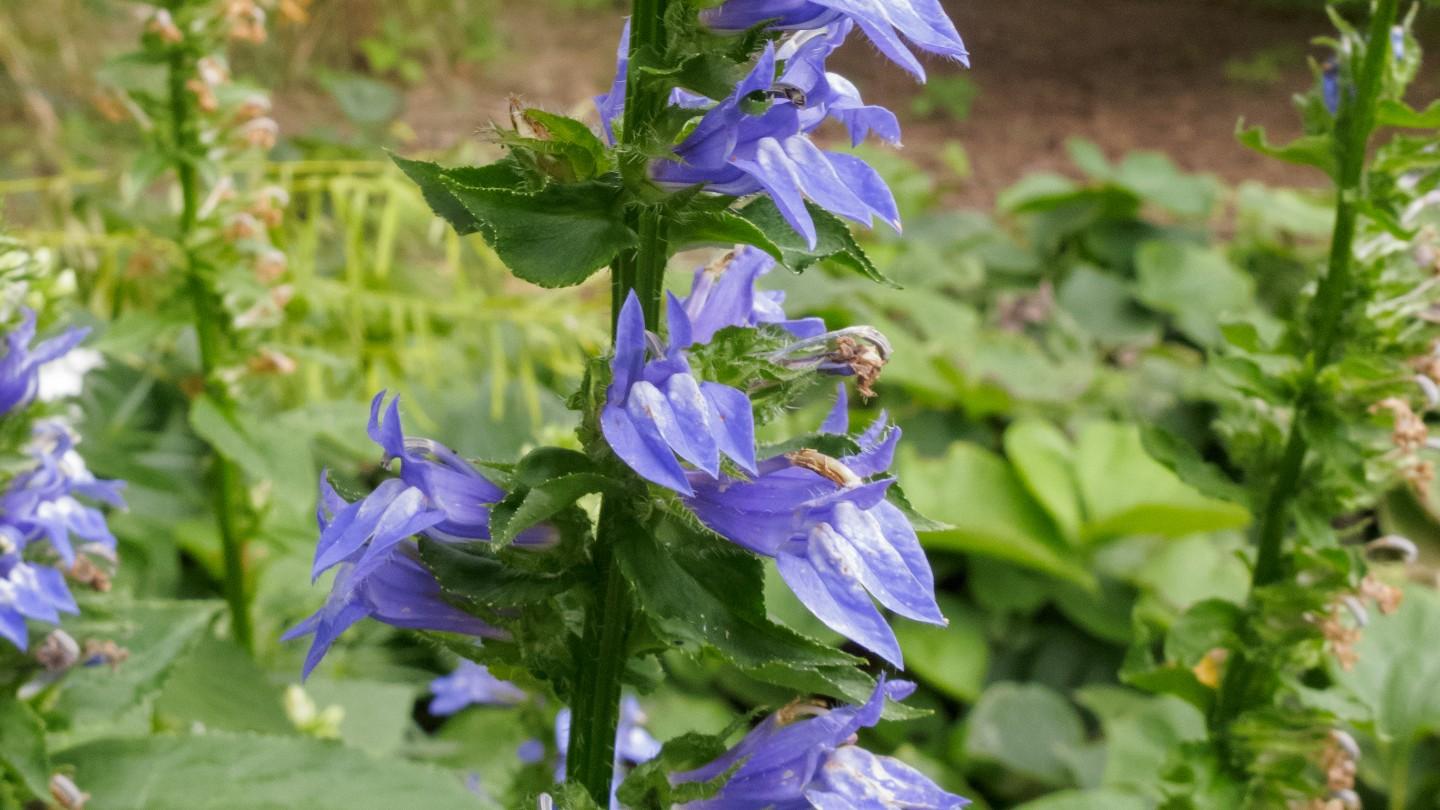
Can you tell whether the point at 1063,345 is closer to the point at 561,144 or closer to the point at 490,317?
the point at 490,317

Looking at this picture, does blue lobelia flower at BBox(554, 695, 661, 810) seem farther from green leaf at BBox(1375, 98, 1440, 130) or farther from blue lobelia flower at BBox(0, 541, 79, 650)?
green leaf at BBox(1375, 98, 1440, 130)

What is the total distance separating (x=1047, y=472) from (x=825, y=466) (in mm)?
2300

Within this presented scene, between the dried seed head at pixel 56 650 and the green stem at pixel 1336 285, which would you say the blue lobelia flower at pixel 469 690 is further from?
the green stem at pixel 1336 285

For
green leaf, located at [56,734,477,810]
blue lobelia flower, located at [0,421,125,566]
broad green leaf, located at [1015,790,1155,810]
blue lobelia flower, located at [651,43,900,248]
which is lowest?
broad green leaf, located at [1015,790,1155,810]

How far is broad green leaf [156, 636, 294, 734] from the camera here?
1.90m

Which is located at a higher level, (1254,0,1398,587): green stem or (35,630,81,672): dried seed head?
(1254,0,1398,587): green stem

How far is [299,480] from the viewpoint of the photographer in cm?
200

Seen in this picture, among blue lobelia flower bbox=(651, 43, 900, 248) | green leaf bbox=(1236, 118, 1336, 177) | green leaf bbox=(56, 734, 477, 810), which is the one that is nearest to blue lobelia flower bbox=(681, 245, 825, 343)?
blue lobelia flower bbox=(651, 43, 900, 248)

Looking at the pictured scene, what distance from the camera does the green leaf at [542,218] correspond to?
2.54ft

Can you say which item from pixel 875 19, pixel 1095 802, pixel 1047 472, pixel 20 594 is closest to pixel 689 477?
pixel 875 19

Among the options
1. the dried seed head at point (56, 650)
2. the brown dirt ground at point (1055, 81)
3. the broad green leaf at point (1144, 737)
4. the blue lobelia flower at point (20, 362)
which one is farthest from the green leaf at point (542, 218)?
the brown dirt ground at point (1055, 81)

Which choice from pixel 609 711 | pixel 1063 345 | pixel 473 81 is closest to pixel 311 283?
pixel 1063 345

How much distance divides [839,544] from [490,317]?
277cm

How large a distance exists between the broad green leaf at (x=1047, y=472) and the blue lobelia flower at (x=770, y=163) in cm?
224
